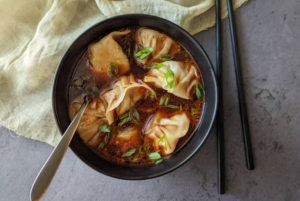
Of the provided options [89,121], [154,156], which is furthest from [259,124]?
[89,121]

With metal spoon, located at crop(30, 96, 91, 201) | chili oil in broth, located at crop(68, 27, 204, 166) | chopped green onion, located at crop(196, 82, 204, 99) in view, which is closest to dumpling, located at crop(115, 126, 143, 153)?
chili oil in broth, located at crop(68, 27, 204, 166)

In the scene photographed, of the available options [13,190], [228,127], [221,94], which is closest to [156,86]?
[221,94]

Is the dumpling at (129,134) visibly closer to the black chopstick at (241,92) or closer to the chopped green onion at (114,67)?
the chopped green onion at (114,67)

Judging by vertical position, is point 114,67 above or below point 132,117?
above

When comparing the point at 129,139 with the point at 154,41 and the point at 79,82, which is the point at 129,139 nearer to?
the point at 79,82

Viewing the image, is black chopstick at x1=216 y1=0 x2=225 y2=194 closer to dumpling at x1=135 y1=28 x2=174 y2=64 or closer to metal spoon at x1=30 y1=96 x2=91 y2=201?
dumpling at x1=135 y1=28 x2=174 y2=64
